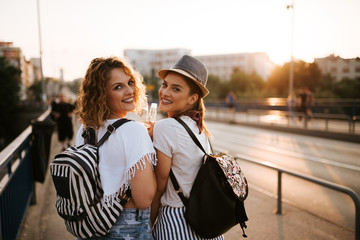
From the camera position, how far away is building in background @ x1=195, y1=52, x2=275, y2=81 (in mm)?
98062

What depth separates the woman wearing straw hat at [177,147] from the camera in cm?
165

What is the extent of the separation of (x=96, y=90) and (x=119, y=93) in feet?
0.44

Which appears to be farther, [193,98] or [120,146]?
[193,98]

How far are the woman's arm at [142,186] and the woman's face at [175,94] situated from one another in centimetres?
49

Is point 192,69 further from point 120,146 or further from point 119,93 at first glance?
point 120,146

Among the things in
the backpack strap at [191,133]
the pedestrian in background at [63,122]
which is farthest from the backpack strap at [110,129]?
the pedestrian in background at [63,122]

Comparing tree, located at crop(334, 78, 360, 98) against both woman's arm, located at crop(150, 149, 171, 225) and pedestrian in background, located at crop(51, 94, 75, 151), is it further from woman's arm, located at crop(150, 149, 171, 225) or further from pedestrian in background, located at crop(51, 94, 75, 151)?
woman's arm, located at crop(150, 149, 171, 225)

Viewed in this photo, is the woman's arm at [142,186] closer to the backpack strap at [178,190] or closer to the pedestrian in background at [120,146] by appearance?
the pedestrian in background at [120,146]

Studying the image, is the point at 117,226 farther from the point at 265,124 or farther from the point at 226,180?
the point at 265,124

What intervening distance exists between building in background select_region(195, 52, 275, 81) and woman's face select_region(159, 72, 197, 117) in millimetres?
96646

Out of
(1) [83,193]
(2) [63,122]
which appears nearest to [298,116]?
(2) [63,122]

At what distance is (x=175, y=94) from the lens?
186 centimetres

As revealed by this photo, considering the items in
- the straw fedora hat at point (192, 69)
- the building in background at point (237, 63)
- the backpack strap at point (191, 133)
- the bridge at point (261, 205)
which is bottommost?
the bridge at point (261, 205)

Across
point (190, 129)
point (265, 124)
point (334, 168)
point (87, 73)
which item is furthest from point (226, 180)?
point (265, 124)
